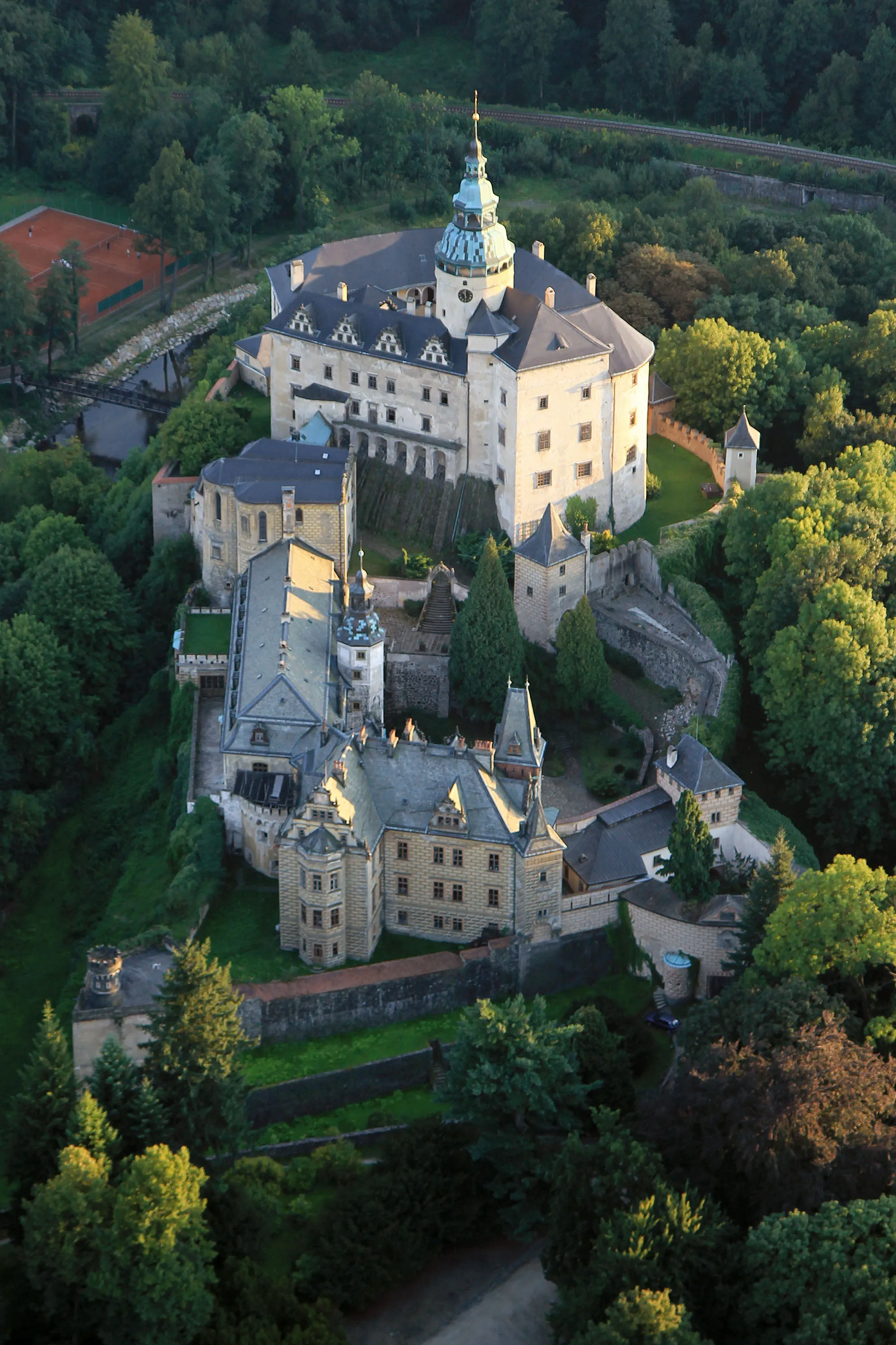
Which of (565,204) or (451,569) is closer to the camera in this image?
(451,569)

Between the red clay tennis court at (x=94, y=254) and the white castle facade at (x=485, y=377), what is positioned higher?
the white castle facade at (x=485, y=377)

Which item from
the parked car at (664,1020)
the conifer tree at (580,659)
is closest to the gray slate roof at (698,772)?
the parked car at (664,1020)

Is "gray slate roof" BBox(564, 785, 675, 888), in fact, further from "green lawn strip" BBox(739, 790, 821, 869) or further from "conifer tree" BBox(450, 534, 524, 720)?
"conifer tree" BBox(450, 534, 524, 720)

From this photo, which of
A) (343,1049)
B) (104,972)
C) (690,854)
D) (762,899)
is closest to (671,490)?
(690,854)

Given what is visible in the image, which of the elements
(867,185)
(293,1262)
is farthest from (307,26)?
(293,1262)

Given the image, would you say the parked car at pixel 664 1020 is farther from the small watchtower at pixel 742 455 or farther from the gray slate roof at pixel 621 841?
the small watchtower at pixel 742 455

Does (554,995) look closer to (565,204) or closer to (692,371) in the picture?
(692,371)
